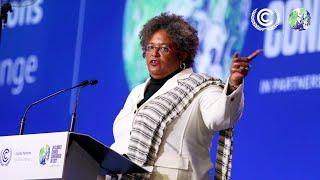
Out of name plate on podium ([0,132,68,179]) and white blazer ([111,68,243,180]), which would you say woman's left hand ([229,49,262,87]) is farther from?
name plate on podium ([0,132,68,179])

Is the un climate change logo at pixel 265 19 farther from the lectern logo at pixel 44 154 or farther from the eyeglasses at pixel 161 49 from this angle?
the lectern logo at pixel 44 154

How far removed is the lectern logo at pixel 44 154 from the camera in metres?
2.71

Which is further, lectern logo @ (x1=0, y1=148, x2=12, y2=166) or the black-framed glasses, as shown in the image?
the black-framed glasses

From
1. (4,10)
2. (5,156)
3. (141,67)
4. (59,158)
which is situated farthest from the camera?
(4,10)

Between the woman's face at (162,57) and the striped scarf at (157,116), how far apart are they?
0.10 m

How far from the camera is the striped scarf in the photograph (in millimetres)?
2951

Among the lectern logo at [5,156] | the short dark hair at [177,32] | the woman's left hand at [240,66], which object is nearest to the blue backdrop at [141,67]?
the short dark hair at [177,32]

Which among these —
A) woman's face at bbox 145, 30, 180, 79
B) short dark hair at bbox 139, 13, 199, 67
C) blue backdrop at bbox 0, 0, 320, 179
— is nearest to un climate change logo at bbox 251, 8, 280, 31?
blue backdrop at bbox 0, 0, 320, 179

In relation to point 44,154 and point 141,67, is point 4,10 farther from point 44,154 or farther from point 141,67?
point 44,154

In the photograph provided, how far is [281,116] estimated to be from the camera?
411cm

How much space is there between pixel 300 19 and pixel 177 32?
45.3 inches

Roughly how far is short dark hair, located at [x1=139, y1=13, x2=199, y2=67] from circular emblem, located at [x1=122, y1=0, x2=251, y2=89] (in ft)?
3.60

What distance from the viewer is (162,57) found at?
3148 millimetres

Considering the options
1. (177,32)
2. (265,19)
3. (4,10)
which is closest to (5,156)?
(177,32)
